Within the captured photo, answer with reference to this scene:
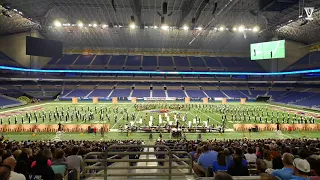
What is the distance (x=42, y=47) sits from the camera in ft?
150

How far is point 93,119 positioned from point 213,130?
13.2 metres

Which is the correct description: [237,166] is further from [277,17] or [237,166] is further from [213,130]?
[277,17]

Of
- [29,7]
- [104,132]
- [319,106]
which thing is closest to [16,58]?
[29,7]

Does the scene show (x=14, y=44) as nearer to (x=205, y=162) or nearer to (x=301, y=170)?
(x=205, y=162)

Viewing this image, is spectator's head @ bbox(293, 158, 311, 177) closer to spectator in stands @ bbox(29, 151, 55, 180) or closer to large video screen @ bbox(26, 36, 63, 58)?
spectator in stands @ bbox(29, 151, 55, 180)

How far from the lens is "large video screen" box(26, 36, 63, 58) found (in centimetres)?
4435

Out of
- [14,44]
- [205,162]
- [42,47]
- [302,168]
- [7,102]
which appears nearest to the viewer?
[302,168]

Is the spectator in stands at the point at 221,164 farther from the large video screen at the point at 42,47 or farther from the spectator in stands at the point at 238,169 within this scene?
the large video screen at the point at 42,47

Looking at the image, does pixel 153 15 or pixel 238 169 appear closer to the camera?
pixel 238 169

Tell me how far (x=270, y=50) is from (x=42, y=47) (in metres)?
40.7

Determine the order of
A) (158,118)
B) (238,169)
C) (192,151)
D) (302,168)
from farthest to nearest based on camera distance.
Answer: (158,118) → (192,151) → (238,169) → (302,168)

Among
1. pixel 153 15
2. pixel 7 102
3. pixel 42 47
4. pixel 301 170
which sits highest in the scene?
pixel 153 15

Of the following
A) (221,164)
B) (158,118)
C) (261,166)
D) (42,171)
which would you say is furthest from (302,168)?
(158,118)

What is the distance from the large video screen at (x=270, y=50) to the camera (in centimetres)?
3516
